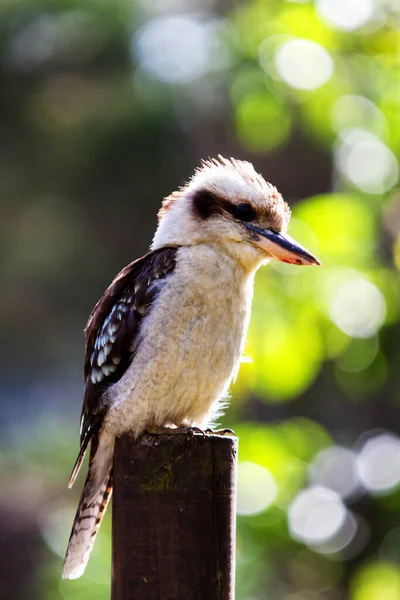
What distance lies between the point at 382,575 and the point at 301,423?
26.2 inches

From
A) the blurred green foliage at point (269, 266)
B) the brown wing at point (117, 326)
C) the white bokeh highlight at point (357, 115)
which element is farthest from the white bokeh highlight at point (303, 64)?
the brown wing at point (117, 326)

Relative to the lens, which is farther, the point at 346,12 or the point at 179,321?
the point at 346,12

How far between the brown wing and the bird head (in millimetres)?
103

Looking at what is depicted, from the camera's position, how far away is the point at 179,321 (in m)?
2.77

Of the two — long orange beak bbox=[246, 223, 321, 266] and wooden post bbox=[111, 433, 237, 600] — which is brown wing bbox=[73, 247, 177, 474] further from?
wooden post bbox=[111, 433, 237, 600]

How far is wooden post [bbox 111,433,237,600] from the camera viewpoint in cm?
210

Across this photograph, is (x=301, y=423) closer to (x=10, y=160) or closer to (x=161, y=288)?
(x=161, y=288)

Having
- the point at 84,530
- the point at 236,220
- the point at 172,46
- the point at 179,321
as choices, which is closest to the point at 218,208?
the point at 236,220

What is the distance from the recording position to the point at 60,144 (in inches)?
422

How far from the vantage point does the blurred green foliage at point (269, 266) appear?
11.6 ft

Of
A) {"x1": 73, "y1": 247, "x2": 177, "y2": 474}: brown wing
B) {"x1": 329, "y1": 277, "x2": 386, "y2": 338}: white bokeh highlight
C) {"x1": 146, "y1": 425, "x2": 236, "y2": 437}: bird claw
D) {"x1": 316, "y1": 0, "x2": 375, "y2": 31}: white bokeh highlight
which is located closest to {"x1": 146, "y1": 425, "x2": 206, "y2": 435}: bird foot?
{"x1": 146, "y1": 425, "x2": 236, "y2": 437}: bird claw

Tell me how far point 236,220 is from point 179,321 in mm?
369

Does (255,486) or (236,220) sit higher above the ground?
(236,220)

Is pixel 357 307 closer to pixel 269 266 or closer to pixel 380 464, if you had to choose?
pixel 269 266
